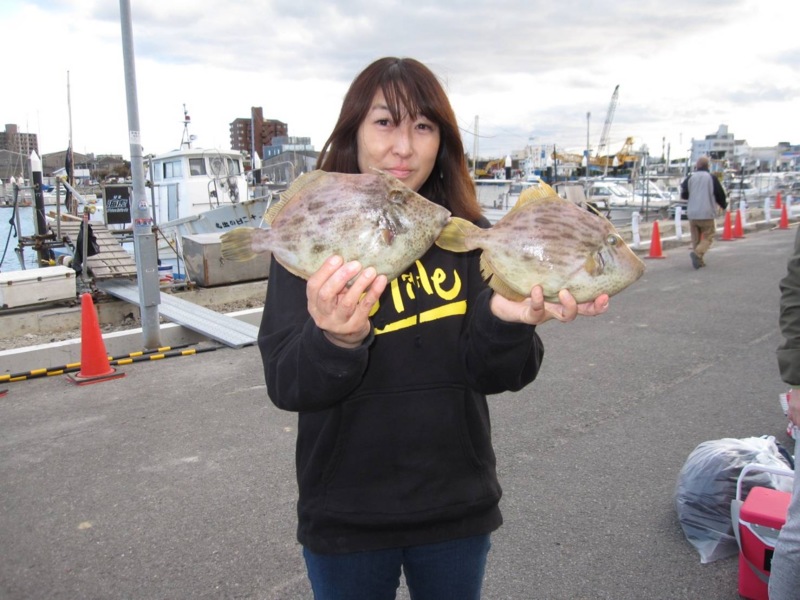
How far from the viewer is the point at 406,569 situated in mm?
1816

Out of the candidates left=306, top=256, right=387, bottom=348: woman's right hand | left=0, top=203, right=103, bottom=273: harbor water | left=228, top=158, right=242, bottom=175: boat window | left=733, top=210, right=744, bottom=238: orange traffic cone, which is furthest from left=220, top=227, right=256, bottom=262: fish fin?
left=733, top=210, right=744, bottom=238: orange traffic cone

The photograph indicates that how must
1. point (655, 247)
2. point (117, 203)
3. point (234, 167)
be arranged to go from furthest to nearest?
point (234, 167), point (655, 247), point (117, 203)

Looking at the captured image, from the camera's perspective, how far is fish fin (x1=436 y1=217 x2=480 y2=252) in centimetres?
168

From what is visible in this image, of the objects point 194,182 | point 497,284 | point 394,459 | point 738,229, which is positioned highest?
point 194,182

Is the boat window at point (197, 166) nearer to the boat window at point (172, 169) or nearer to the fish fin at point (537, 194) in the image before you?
the boat window at point (172, 169)

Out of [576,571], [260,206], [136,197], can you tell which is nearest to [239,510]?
[576,571]

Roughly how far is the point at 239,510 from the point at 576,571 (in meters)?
2.00

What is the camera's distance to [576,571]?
3281 millimetres

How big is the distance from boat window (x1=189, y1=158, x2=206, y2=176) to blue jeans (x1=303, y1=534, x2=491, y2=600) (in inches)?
718

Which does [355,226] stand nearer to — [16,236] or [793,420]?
[793,420]

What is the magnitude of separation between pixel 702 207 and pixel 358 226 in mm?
12353

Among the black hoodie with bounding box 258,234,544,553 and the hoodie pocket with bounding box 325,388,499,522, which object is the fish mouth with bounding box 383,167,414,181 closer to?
the black hoodie with bounding box 258,234,544,553

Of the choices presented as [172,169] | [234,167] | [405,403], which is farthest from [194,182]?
[405,403]

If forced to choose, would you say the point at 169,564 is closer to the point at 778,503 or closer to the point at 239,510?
the point at 239,510
